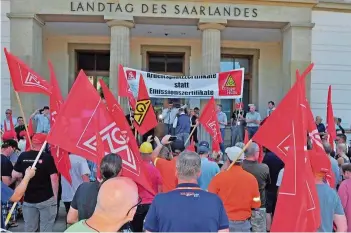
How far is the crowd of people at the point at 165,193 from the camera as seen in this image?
2.44 m

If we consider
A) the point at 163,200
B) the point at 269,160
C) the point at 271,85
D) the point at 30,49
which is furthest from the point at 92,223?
the point at 271,85

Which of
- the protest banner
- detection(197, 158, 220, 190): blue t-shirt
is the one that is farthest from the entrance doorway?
detection(197, 158, 220, 190): blue t-shirt

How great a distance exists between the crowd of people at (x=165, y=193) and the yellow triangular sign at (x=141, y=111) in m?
1.22

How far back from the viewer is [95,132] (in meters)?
4.92

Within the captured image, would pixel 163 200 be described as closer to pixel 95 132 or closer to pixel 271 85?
pixel 95 132

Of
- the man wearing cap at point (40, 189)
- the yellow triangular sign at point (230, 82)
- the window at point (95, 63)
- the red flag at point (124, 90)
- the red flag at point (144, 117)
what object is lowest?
the man wearing cap at point (40, 189)

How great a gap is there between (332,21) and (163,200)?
15.9 metres

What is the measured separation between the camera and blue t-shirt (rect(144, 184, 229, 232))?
3.07 metres

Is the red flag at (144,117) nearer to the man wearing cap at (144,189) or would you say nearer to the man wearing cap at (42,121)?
the man wearing cap at (144,189)

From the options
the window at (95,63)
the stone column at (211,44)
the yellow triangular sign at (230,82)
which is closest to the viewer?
the yellow triangular sign at (230,82)

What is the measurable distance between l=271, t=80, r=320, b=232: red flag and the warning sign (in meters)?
10.4

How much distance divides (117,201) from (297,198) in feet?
6.64

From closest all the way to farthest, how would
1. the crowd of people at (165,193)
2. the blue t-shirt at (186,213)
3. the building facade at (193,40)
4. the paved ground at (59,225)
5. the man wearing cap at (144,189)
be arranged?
the crowd of people at (165,193) → the blue t-shirt at (186,213) → the man wearing cap at (144,189) → the paved ground at (59,225) → the building facade at (193,40)

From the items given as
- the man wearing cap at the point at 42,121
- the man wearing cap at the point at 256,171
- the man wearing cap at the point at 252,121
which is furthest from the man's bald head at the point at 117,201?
the man wearing cap at the point at 252,121
